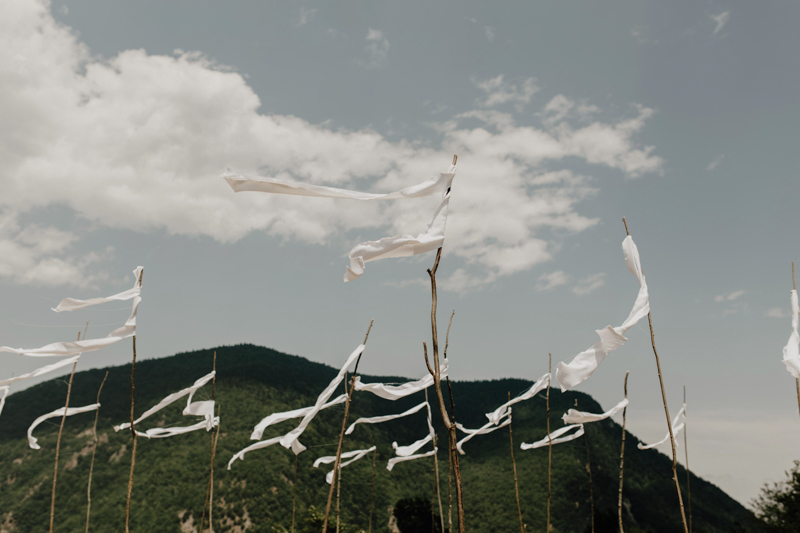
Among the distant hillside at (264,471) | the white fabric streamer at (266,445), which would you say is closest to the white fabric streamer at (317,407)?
the white fabric streamer at (266,445)

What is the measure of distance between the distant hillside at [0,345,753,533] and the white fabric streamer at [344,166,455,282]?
24.2 m

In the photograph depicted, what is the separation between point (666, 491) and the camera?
36.6 metres

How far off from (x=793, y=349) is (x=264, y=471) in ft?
105

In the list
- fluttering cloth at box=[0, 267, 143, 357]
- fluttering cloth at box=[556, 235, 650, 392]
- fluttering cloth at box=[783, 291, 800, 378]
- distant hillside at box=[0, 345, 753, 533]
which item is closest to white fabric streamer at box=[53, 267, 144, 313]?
fluttering cloth at box=[0, 267, 143, 357]

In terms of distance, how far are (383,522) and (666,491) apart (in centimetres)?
2302

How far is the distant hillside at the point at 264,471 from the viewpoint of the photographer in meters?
27.5

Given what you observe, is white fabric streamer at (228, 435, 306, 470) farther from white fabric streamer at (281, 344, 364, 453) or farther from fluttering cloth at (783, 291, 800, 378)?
fluttering cloth at (783, 291, 800, 378)

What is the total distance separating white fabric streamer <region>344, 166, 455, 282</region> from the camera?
6.98ft

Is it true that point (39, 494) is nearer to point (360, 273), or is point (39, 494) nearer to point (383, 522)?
point (383, 522)

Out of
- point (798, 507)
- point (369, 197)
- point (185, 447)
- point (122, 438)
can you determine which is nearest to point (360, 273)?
point (369, 197)

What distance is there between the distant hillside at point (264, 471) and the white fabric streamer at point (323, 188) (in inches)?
951

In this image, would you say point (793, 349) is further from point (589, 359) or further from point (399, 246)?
point (399, 246)

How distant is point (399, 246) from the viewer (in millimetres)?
2252

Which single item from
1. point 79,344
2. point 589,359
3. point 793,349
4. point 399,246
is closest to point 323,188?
point 399,246
